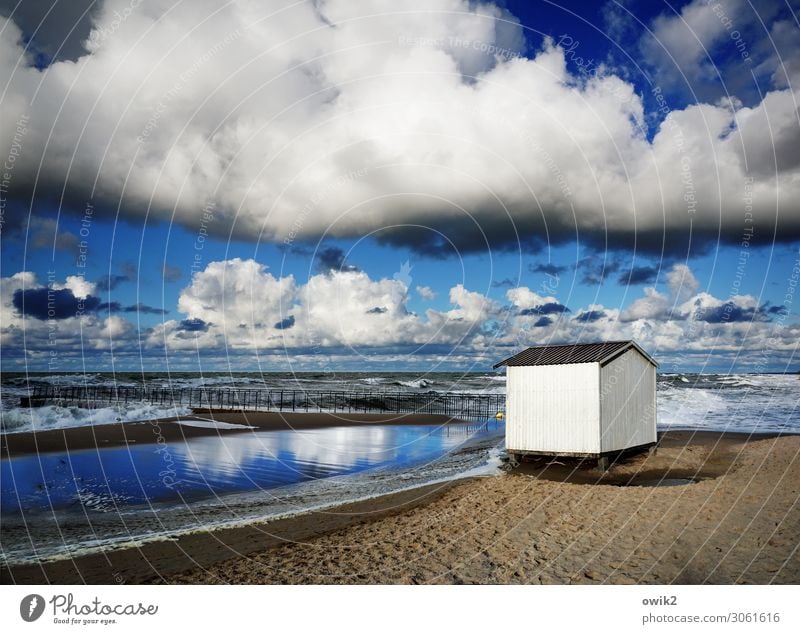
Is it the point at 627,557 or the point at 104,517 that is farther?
the point at 104,517

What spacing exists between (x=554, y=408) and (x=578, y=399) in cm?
85

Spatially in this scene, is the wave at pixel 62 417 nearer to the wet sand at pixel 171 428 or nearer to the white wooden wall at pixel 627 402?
the wet sand at pixel 171 428

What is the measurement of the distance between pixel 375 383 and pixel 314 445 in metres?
46.6

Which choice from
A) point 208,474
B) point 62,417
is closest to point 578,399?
point 208,474

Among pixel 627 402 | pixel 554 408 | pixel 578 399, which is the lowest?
pixel 554 408

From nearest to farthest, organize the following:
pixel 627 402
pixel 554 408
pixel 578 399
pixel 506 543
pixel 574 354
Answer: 1. pixel 506 543
2. pixel 578 399
3. pixel 554 408
4. pixel 574 354
5. pixel 627 402

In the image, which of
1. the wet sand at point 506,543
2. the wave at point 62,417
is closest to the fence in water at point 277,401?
the wave at point 62,417

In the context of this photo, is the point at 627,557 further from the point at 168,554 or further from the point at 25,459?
the point at 25,459

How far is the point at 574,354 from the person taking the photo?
15.9 metres

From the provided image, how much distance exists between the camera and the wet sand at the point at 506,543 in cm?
713

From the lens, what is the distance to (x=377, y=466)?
17156 millimetres

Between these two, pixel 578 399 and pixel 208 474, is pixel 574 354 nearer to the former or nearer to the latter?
pixel 578 399

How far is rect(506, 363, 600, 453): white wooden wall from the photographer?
14875mm
